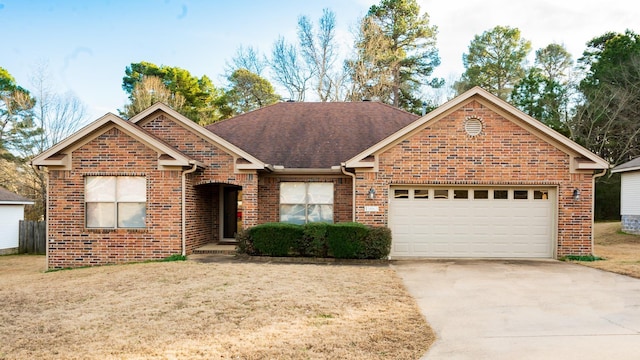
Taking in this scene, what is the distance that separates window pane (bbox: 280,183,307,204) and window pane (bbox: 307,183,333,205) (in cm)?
17

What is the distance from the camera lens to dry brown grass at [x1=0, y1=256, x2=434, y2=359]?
5129mm

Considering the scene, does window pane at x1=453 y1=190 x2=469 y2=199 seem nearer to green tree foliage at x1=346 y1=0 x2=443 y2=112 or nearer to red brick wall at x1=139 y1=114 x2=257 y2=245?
red brick wall at x1=139 y1=114 x2=257 y2=245

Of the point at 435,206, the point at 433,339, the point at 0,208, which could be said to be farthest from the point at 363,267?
the point at 0,208

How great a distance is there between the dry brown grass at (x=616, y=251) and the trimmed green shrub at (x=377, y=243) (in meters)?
5.39

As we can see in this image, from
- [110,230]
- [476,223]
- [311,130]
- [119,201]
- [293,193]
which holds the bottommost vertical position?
[110,230]

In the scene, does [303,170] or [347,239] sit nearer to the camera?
[347,239]

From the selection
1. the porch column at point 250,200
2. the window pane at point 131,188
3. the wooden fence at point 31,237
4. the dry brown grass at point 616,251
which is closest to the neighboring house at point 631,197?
the dry brown grass at point 616,251

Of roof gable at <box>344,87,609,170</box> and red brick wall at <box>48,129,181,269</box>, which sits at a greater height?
roof gable at <box>344,87,609,170</box>

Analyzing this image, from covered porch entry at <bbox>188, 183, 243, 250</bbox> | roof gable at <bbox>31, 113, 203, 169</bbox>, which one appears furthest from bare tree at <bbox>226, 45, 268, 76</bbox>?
roof gable at <bbox>31, 113, 203, 169</bbox>

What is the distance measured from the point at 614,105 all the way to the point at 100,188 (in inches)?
1331

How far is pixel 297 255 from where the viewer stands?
40.8ft

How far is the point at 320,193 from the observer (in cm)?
1445

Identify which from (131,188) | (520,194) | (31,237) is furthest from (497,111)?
(31,237)

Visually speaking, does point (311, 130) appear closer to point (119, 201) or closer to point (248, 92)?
point (119, 201)
